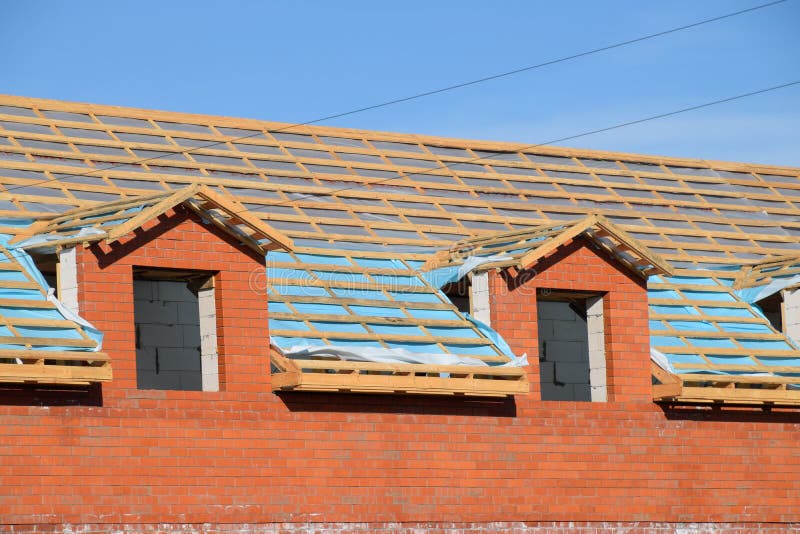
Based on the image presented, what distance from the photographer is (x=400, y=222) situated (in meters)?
28.7

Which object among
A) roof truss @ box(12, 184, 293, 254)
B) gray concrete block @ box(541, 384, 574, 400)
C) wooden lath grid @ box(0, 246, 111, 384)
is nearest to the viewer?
wooden lath grid @ box(0, 246, 111, 384)

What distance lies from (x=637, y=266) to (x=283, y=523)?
8.47m

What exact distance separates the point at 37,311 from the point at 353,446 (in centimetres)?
537

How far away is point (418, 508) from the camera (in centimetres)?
2383

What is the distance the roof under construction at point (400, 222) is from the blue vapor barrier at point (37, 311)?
23 centimetres

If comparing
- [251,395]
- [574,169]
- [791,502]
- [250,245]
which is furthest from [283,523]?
[574,169]

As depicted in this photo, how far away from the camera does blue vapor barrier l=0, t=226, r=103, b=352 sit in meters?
21.1

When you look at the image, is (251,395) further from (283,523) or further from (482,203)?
(482,203)

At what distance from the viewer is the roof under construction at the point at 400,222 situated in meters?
23.8

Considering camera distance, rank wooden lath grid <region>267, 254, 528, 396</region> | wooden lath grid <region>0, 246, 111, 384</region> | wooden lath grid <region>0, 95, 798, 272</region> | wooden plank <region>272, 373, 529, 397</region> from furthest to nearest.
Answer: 1. wooden lath grid <region>0, 95, 798, 272</region>
2. wooden lath grid <region>267, 254, 528, 396</region>
3. wooden plank <region>272, 373, 529, 397</region>
4. wooden lath grid <region>0, 246, 111, 384</region>

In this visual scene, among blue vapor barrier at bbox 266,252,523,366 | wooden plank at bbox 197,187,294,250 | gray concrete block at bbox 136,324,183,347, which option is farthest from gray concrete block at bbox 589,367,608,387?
gray concrete block at bbox 136,324,183,347

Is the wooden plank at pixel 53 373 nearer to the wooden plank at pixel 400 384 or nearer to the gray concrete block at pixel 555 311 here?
the wooden plank at pixel 400 384

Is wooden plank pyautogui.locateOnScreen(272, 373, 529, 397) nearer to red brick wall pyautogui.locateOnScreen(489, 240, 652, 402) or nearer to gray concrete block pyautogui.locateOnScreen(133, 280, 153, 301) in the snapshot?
red brick wall pyautogui.locateOnScreen(489, 240, 652, 402)

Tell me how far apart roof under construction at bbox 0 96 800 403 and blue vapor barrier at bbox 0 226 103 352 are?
232 millimetres
